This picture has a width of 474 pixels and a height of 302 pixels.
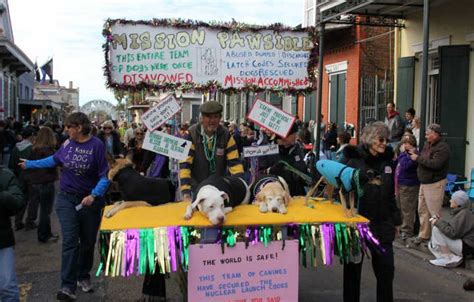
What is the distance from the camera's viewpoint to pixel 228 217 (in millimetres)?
4109

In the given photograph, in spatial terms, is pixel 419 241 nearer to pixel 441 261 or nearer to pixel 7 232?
pixel 441 261

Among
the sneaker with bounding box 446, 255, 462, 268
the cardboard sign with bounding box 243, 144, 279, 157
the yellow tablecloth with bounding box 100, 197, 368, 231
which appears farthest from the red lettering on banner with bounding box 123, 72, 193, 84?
the sneaker with bounding box 446, 255, 462, 268

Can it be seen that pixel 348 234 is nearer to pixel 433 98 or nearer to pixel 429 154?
pixel 429 154

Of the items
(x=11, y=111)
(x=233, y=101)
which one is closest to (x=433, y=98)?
(x=233, y=101)

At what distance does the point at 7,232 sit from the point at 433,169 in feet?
18.8

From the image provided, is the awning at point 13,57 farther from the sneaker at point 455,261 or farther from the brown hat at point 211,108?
the sneaker at point 455,261

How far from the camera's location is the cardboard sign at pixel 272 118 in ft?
20.2

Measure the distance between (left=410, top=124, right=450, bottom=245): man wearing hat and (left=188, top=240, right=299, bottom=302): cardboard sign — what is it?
13.2 feet

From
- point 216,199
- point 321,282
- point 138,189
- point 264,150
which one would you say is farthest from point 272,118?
point 216,199

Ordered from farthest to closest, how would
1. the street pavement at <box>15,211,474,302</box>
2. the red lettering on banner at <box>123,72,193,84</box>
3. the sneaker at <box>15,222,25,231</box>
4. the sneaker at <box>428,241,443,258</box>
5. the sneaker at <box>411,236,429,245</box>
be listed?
1. the sneaker at <box>15,222,25,231</box>
2. the sneaker at <box>411,236,429,245</box>
3. the sneaker at <box>428,241,443,258</box>
4. the red lettering on banner at <box>123,72,193,84</box>
5. the street pavement at <box>15,211,474,302</box>

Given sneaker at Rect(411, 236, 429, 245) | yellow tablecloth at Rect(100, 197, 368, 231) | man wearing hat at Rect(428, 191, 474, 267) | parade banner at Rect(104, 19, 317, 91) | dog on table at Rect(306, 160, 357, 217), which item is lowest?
sneaker at Rect(411, 236, 429, 245)

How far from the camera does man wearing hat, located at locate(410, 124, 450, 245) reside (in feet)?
24.6

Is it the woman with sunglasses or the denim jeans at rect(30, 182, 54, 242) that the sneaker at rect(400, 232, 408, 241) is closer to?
the denim jeans at rect(30, 182, 54, 242)

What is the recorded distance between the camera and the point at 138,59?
649cm
